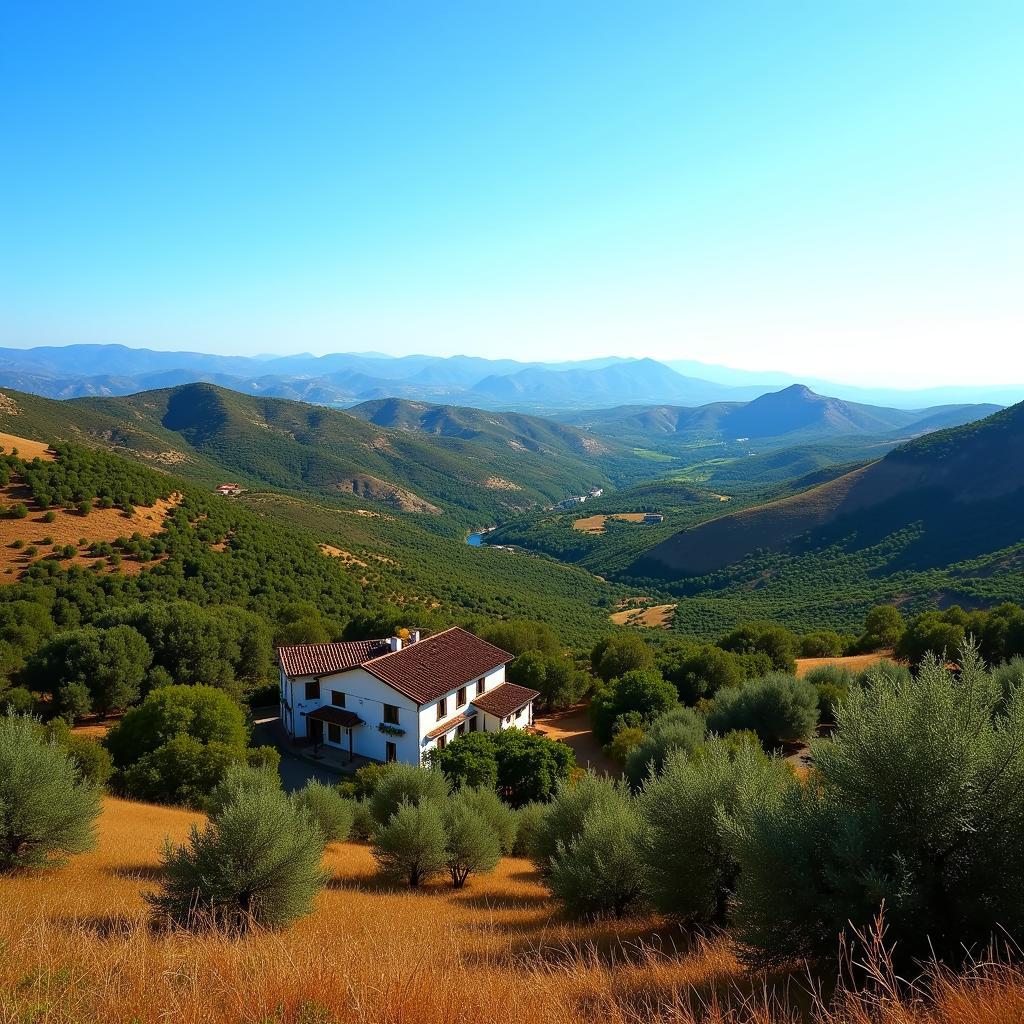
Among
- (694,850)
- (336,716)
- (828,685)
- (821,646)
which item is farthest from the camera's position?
(821,646)

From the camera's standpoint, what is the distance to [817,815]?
6.98 meters

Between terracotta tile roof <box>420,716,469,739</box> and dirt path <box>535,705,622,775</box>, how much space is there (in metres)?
3.92

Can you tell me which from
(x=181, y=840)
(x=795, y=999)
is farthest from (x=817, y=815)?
(x=181, y=840)

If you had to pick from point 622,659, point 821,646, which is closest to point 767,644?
point 821,646

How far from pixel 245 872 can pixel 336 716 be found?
56.0 ft

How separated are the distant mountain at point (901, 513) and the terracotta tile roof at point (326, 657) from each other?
77.4 meters

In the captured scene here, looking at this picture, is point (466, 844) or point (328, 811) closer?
point (466, 844)

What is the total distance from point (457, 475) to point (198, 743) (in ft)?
549

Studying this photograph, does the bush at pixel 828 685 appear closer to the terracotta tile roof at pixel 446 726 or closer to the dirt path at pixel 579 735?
the dirt path at pixel 579 735

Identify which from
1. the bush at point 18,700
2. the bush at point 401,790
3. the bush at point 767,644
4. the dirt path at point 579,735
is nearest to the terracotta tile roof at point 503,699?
the dirt path at point 579,735

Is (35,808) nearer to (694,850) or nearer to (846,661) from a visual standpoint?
(694,850)

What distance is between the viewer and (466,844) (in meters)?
13.7

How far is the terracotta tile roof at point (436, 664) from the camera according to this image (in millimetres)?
25438

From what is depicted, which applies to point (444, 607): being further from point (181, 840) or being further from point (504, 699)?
point (181, 840)
